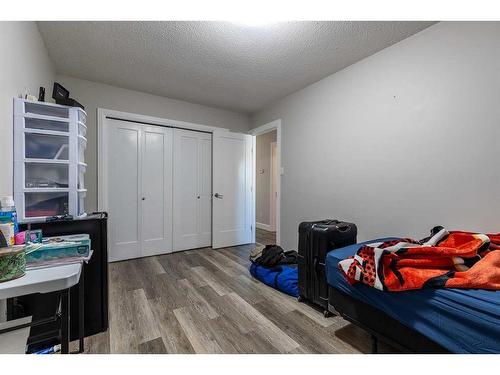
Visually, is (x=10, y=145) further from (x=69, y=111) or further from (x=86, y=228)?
(x=86, y=228)

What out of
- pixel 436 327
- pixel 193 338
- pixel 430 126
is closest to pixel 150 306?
pixel 193 338

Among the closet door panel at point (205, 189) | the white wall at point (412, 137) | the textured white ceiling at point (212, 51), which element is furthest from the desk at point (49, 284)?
the closet door panel at point (205, 189)

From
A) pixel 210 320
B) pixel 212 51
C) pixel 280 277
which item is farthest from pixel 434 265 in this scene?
pixel 212 51

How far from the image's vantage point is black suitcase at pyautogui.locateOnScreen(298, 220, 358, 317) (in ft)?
5.98

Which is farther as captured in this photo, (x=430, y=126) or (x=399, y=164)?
(x=399, y=164)

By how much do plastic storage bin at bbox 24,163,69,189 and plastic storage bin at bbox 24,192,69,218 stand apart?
0.07 metres

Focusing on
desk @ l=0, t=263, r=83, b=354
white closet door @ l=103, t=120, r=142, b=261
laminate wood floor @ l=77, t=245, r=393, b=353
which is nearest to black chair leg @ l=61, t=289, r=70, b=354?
desk @ l=0, t=263, r=83, b=354

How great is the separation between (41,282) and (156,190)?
101 inches

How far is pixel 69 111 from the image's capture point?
1601 mm

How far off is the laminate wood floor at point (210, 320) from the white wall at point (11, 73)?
4.05ft

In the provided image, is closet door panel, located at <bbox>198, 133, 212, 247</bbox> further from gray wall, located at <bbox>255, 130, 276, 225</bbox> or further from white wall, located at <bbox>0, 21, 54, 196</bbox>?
white wall, located at <bbox>0, 21, 54, 196</bbox>

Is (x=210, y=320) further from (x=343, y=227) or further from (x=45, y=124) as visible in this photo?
(x=45, y=124)

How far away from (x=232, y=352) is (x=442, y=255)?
134 cm

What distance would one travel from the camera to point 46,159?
1516 mm
